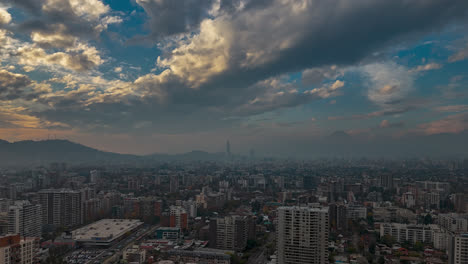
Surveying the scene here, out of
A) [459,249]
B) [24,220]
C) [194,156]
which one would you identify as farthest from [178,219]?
[194,156]

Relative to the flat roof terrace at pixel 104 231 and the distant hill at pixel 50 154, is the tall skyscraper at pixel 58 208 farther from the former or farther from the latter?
the distant hill at pixel 50 154

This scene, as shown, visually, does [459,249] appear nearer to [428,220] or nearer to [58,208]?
[428,220]

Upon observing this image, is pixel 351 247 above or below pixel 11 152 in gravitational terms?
below

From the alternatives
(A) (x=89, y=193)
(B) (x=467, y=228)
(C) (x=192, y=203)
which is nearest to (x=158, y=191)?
(A) (x=89, y=193)

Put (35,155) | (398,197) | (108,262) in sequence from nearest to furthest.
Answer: (108,262) → (398,197) → (35,155)

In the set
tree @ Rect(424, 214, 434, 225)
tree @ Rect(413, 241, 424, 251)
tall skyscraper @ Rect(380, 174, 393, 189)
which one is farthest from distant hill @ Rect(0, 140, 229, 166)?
tall skyscraper @ Rect(380, 174, 393, 189)

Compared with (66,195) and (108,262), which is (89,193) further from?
(108,262)
